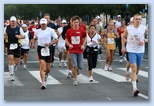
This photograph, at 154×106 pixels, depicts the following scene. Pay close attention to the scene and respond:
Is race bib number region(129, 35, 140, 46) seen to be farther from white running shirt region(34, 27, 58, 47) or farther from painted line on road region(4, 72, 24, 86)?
painted line on road region(4, 72, 24, 86)

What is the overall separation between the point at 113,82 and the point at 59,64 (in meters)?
4.02

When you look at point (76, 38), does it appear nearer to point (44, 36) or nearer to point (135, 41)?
point (44, 36)

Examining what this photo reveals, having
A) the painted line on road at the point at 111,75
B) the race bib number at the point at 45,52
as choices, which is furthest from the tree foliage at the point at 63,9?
the painted line on road at the point at 111,75

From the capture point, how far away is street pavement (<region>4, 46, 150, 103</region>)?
34.7 feet

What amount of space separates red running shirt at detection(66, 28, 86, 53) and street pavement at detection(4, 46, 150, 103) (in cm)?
82

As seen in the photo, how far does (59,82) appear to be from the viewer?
1268 centimetres

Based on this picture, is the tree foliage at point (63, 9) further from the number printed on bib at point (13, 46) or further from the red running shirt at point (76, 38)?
the number printed on bib at point (13, 46)

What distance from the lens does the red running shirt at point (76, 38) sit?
1206 cm

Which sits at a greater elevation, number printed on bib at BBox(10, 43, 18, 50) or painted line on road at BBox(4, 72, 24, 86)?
number printed on bib at BBox(10, 43, 18, 50)

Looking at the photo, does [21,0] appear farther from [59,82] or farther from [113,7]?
[59,82]

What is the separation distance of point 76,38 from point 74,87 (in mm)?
1090

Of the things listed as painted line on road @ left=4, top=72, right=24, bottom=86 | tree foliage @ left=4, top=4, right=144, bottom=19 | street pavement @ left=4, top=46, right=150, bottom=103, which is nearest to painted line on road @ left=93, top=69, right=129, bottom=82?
street pavement @ left=4, top=46, right=150, bottom=103

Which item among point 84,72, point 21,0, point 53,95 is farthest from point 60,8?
point 84,72

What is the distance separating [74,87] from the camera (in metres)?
11.9
